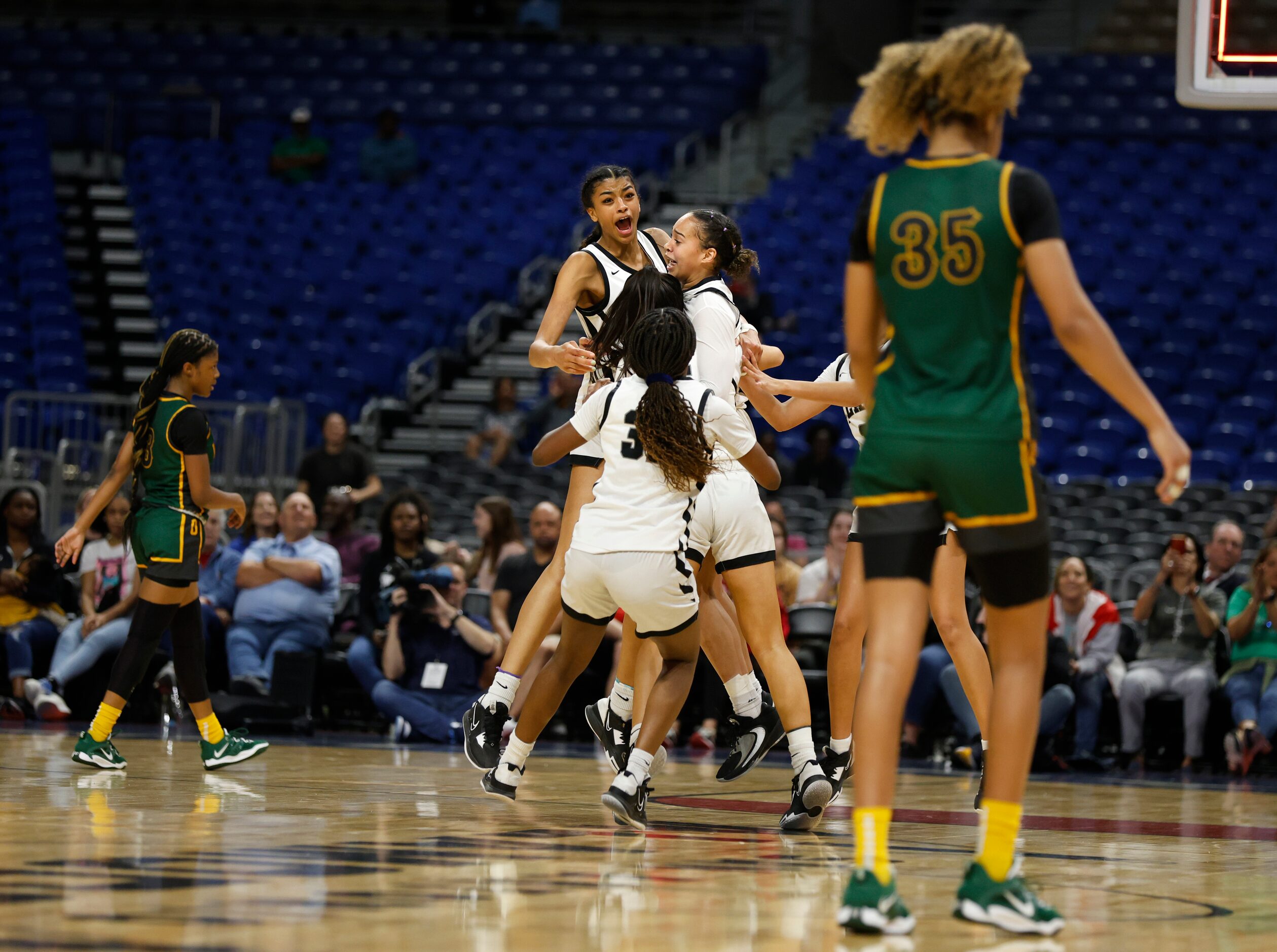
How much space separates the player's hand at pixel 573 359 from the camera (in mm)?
4949

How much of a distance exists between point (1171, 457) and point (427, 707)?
6364mm

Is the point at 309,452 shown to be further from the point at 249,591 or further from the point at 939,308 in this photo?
the point at 939,308

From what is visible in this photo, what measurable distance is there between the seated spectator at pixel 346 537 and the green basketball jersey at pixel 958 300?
24.7 feet

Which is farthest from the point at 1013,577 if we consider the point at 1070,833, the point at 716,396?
the point at 1070,833

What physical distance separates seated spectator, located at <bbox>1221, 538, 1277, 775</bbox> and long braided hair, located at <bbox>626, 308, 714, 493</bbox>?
193 inches

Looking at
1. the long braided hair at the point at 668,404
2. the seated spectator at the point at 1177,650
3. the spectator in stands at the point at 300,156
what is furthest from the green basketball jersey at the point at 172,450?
the spectator in stands at the point at 300,156

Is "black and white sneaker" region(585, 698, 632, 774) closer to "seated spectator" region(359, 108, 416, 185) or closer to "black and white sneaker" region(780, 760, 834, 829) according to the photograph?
"black and white sneaker" region(780, 760, 834, 829)

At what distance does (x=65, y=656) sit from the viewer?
381 inches

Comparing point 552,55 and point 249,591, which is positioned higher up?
point 552,55

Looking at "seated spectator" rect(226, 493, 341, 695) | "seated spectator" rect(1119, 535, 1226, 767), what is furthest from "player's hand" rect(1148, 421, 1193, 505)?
"seated spectator" rect(226, 493, 341, 695)

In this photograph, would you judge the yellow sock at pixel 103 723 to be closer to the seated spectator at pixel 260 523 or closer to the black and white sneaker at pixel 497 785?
the black and white sneaker at pixel 497 785

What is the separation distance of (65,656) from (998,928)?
25.4ft

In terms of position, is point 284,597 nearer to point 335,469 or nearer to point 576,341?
point 335,469

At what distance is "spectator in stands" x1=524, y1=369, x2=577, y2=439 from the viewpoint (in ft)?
44.1
